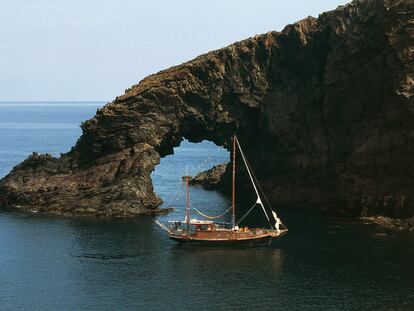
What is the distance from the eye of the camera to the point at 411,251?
86.6 meters

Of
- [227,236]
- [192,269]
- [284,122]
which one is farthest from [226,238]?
[284,122]

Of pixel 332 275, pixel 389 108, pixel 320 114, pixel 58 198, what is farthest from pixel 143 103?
pixel 332 275

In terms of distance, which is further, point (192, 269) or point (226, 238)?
point (226, 238)

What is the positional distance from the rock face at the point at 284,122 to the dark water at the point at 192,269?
31.5 ft

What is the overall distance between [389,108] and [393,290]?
45.9 metres

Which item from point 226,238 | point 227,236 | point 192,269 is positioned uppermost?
point 227,236

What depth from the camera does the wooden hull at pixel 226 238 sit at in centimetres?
9219

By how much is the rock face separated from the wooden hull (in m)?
21.5

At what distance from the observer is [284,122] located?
410 ft

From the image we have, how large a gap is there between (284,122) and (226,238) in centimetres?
3937

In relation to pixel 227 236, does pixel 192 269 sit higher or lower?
lower

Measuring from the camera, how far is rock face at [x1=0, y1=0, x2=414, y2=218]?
109188mm

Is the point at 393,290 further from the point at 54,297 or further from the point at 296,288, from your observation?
the point at 54,297

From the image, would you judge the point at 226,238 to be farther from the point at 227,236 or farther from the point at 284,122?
the point at 284,122
